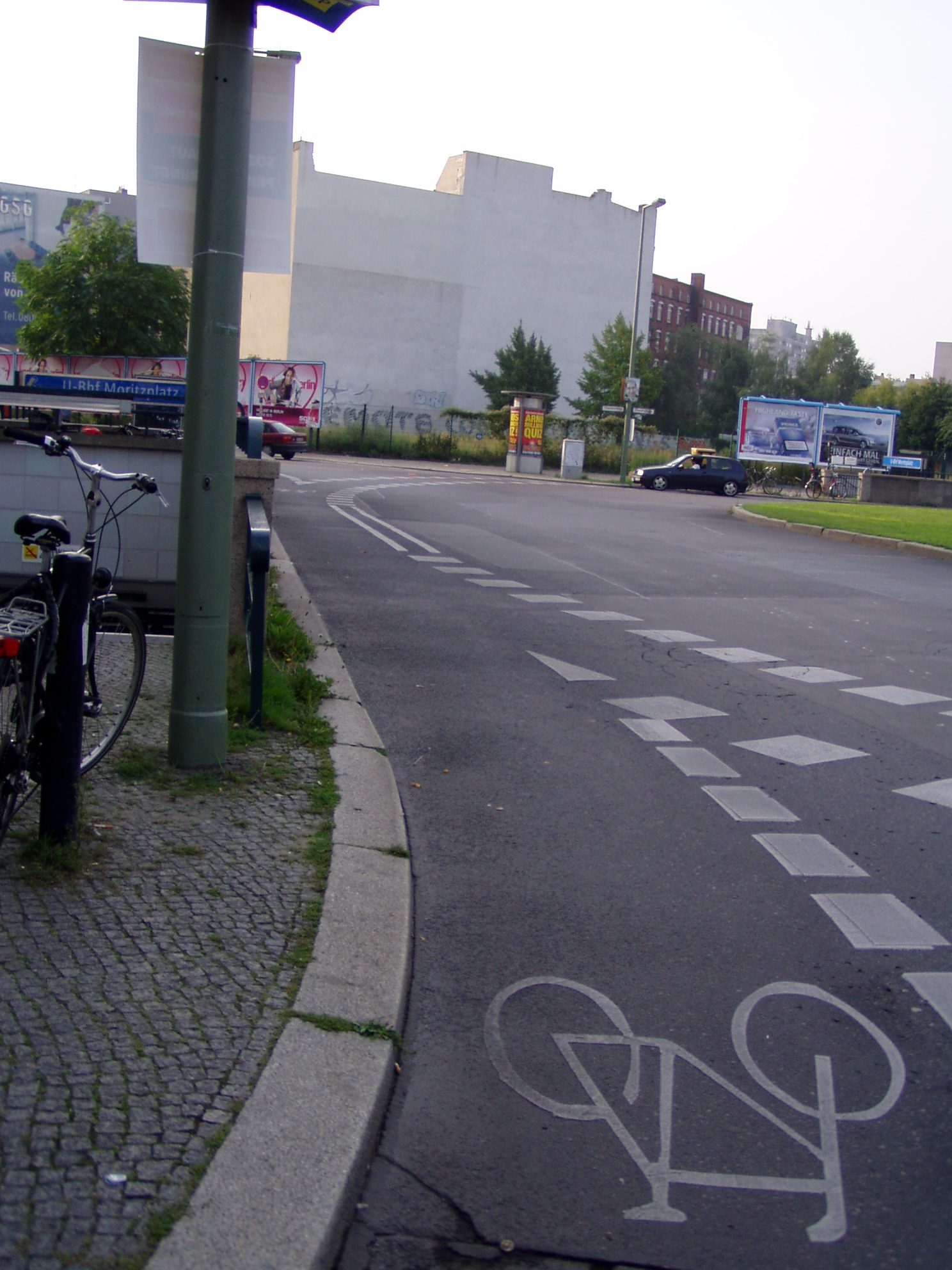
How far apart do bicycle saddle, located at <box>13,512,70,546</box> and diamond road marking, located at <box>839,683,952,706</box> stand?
18.3ft

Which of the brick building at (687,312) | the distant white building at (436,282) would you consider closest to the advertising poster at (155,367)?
the distant white building at (436,282)

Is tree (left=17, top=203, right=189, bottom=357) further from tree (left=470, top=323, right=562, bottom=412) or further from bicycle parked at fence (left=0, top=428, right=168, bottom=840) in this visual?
tree (left=470, top=323, right=562, bottom=412)

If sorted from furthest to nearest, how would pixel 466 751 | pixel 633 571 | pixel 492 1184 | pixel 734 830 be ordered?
pixel 633 571 < pixel 466 751 < pixel 734 830 < pixel 492 1184

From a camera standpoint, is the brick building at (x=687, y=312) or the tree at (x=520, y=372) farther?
the brick building at (x=687, y=312)

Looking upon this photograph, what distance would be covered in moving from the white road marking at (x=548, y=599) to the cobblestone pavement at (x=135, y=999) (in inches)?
271

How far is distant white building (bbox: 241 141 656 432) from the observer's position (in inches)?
2473

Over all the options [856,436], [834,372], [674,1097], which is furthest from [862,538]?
[834,372]

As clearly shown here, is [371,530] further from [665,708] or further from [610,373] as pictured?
[610,373]

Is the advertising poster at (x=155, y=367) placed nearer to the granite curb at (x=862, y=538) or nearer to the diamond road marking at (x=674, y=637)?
the granite curb at (x=862, y=538)

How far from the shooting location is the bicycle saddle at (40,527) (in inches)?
150

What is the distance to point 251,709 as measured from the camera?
5.71 m

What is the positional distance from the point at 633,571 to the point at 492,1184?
1230 cm

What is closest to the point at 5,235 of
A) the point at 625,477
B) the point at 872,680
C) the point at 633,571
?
the point at 625,477

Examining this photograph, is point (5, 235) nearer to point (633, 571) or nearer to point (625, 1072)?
point (633, 571)
